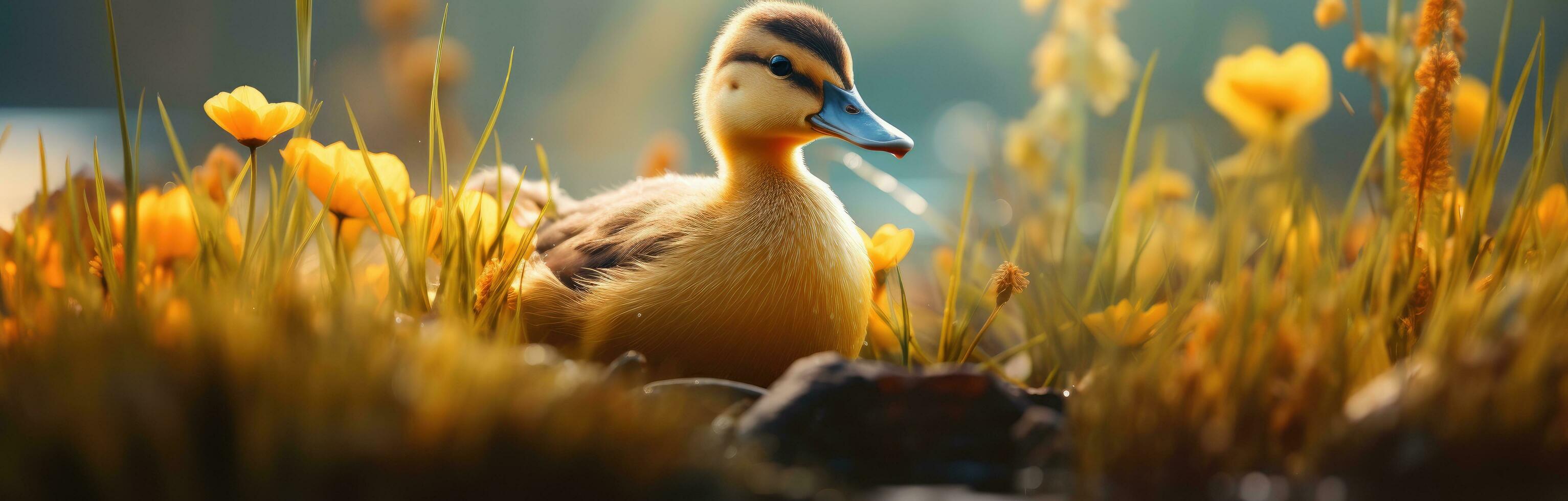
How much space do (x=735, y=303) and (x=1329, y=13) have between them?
1.18 m

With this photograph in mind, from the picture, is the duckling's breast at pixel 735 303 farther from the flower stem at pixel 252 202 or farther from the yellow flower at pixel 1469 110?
the yellow flower at pixel 1469 110

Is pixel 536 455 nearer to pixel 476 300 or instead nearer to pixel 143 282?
pixel 476 300

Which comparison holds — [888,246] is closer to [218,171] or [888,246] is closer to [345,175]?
[345,175]

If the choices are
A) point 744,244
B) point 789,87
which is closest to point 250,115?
point 744,244

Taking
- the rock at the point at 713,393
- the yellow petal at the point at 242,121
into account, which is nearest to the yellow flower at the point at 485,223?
the yellow petal at the point at 242,121

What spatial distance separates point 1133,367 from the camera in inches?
41.7

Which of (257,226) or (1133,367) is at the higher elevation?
(257,226)

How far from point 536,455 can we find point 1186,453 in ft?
1.93

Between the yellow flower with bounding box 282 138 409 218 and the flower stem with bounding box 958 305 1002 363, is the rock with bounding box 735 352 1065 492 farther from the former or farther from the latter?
the yellow flower with bounding box 282 138 409 218

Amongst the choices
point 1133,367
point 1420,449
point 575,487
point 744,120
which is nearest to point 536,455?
point 575,487

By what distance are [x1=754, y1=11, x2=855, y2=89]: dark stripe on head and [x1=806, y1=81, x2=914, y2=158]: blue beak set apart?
5 centimetres

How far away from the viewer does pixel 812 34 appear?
184 centimetres

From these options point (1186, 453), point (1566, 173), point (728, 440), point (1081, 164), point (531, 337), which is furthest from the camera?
point (1081, 164)

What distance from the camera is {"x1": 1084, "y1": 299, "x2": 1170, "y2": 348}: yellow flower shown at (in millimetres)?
1539
